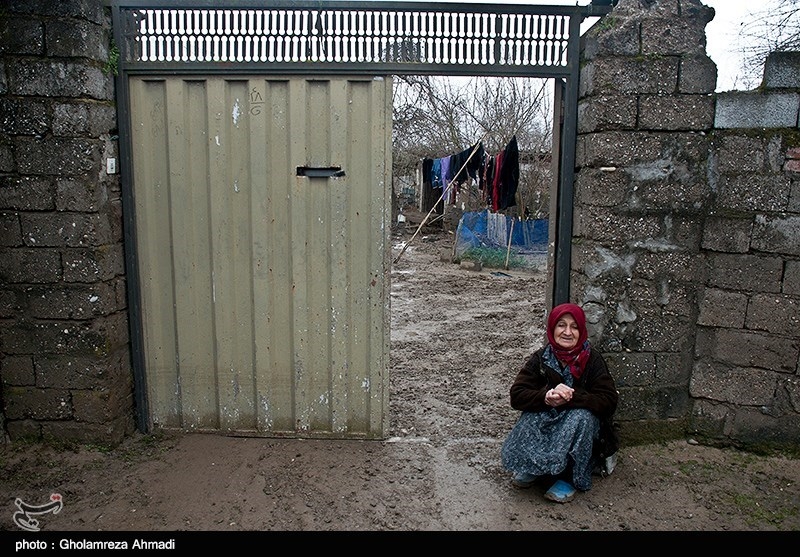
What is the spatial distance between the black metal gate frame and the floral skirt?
2.00m

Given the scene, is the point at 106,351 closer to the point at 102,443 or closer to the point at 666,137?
the point at 102,443

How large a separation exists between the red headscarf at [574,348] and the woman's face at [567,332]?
0.01m

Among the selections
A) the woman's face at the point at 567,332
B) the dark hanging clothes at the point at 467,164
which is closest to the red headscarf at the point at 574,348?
the woman's face at the point at 567,332

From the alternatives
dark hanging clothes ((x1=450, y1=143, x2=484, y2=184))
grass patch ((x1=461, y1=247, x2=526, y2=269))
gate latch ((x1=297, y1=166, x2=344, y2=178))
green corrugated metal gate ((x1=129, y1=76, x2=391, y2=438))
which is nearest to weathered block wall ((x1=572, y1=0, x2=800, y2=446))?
green corrugated metal gate ((x1=129, y1=76, x2=391, y2=438))

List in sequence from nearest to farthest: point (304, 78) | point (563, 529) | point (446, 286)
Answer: point (563, 529) < point (304, 78) < point (446, 286)

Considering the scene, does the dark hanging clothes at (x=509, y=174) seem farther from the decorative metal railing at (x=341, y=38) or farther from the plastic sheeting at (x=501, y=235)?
the decorative metal railing at (x=341, y=38)

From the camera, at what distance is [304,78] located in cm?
388

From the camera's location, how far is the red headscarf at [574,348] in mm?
3594

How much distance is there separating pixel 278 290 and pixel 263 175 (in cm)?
76

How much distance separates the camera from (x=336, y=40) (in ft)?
12.6

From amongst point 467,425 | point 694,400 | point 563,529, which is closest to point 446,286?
point 467,425

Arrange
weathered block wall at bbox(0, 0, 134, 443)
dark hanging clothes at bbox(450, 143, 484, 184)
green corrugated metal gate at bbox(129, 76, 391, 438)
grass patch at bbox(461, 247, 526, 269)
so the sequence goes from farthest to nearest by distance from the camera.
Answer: grass patch at bbox(461, 247, 526, 269), dark hanging clothes at bbox(450, 143, 484, 184), green corrugated metal gate at bbox(129, 76, 391, 438), weathered block wall at bbox(0, 0, 134, 443)

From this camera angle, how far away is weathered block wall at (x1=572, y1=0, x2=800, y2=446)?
372 cm

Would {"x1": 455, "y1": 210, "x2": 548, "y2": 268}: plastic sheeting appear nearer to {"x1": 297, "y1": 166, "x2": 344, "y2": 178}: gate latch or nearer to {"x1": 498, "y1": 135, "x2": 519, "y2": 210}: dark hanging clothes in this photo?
{"x1": 498, "y1": 135, "x2": 519, "y2": 210}: dark hanging clothes
